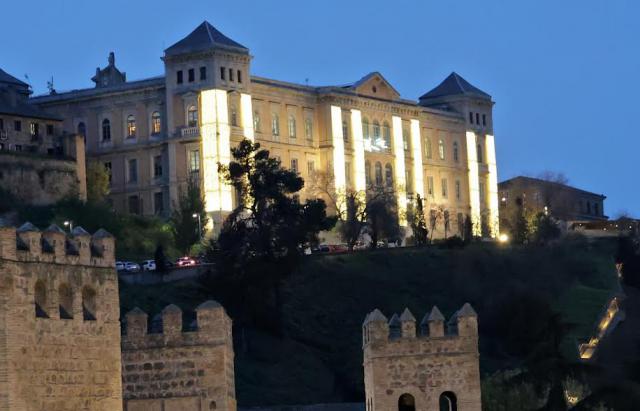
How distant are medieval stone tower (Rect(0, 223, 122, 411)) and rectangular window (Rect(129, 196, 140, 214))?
93.6 m

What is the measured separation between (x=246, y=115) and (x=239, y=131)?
1.36 meters

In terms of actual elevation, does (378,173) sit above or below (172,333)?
above

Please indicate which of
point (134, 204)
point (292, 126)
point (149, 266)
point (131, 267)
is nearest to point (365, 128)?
Result: point (292, 126)

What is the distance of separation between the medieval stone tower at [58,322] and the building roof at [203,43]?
9259cm

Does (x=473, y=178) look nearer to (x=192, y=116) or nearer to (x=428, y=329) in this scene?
(x=192, y=116)

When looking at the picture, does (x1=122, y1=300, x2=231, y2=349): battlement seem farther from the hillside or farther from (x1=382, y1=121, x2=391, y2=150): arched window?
(x1=382, y1=121, x2=391, y2=150): arched window

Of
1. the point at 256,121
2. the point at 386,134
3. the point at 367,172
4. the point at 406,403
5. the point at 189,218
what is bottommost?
the point at 406,403

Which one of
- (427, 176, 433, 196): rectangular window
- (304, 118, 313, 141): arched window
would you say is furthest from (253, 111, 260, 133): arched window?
(427, 176, 433, 196): rectangular window

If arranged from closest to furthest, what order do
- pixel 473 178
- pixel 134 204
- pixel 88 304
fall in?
pixel 88 304 → pixel 134 204 → pixel 473 178

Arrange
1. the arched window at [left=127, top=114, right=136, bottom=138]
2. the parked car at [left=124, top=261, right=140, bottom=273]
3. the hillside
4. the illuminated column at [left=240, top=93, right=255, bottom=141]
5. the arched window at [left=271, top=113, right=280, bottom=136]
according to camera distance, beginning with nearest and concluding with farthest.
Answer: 1. the hillside
2. the parked car at [left=124, top=261, right=140, bottom=273]
3. the illuminated column at [left=240, top=93, right=255, bottom=141]
4. the arched window at [left=127, top=114, right=136, bottom=138]
5. the arched window at [left=271, top=113, right=280, bottom=136]

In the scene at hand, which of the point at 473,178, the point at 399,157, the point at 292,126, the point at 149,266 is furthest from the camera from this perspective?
the point at 473,178

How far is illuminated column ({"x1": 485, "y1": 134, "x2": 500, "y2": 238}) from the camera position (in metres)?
170

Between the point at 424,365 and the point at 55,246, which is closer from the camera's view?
the point at 55,246

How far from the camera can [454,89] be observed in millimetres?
177250
